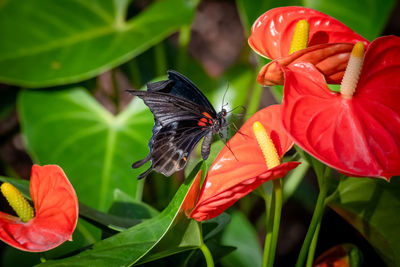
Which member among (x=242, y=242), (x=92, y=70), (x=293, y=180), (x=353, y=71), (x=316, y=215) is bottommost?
(x=242, y=242)

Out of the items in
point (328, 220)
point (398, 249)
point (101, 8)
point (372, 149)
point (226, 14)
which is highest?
point (101, 8)

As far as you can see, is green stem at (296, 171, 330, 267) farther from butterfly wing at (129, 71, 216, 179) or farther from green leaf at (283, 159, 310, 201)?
green leaf at (283, 159, 310, 201)

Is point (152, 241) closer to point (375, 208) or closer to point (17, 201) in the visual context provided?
point (17, 201)

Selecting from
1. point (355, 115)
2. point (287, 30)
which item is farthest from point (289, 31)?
point (355, 115)

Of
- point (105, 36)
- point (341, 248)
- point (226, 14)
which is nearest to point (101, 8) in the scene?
point (105, 36)

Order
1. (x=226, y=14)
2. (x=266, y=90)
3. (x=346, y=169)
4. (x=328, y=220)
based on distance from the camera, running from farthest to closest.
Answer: (x=226, y=14) → (x=266, y=90) → (x=328, y=220) → (x=346, y=169)

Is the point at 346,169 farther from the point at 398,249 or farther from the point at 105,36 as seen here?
the point at 105,36

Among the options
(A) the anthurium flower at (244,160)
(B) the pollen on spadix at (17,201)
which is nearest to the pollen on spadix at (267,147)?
(A) the anthurium flower at (244,160)

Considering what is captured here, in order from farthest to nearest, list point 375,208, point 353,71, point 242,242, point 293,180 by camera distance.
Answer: point 242,242, point 293,180, point 375,208, point 353,71
